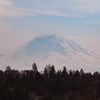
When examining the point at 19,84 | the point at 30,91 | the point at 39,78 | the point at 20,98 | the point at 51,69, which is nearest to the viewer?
the point at 20,98

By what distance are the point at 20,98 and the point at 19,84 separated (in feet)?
98.7

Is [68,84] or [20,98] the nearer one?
[20,98]

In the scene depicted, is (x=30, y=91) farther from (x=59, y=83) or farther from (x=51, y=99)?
(x=51, y=99)

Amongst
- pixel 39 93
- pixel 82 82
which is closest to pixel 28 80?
pixel 39 93

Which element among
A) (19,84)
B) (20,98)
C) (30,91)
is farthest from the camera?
(19,84)

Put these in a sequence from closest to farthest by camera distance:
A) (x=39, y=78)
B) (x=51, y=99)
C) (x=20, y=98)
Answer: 1. (x=51, y=99)
2. (x=20, y=98)
3. (x=39, y=78)

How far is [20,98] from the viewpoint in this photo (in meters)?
105

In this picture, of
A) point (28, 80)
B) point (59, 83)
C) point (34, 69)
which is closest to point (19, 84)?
point (28, 80)

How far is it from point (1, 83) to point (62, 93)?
3362 cm

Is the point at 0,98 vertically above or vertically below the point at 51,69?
below

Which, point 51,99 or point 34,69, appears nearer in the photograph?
point 51,99

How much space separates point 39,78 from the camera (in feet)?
475

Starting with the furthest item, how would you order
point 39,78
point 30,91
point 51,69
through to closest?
point 51,69 → point 39,78 → point 30,91

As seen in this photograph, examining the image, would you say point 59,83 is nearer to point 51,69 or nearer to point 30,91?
point 30,91
